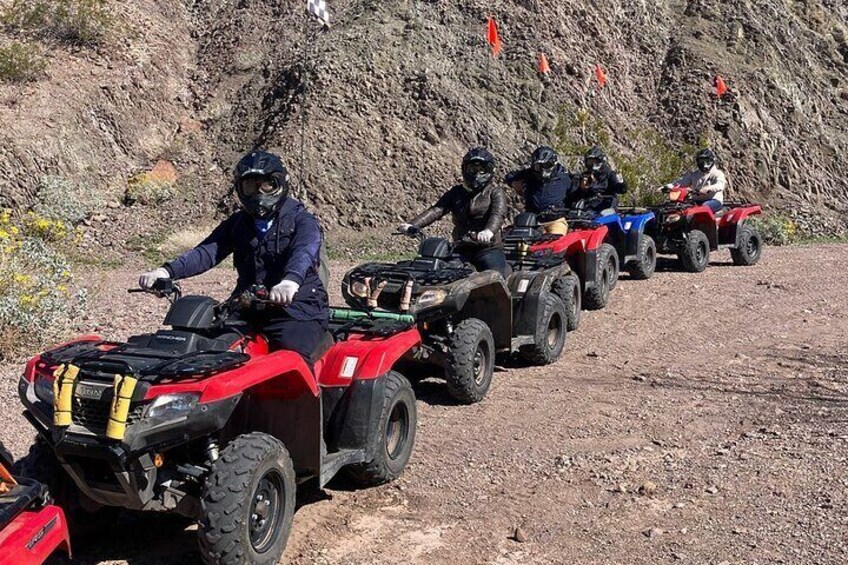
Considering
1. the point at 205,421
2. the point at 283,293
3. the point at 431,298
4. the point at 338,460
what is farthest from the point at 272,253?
the point at 431,298

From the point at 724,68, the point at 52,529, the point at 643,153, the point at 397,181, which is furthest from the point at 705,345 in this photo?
the point at 724,68

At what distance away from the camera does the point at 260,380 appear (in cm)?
398

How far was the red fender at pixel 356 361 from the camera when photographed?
4.88m

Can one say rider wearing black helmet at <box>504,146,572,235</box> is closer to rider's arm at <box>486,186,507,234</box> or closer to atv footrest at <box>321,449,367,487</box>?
rider's arm at <box>486,186,507,234</box>

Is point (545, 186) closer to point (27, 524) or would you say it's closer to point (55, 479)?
point (55, 479)

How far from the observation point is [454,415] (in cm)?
667

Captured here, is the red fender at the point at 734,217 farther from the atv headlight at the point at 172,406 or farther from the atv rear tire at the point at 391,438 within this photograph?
the atv headlight at the point at 172,406

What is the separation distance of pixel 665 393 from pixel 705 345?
1817 mm

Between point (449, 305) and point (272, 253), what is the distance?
1.99 metres

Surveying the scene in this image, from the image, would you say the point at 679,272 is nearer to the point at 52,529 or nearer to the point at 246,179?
the point at 246,179

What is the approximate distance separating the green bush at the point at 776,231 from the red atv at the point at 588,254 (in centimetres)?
771

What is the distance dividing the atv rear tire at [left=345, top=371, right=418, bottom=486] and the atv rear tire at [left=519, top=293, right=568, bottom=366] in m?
2.65

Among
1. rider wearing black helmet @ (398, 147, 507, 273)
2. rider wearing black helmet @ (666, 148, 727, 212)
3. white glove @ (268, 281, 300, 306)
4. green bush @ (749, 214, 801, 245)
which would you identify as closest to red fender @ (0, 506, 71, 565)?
white glove @ (268, 281, 300, 306)

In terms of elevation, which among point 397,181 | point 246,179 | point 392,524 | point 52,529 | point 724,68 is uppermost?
point 724,68
